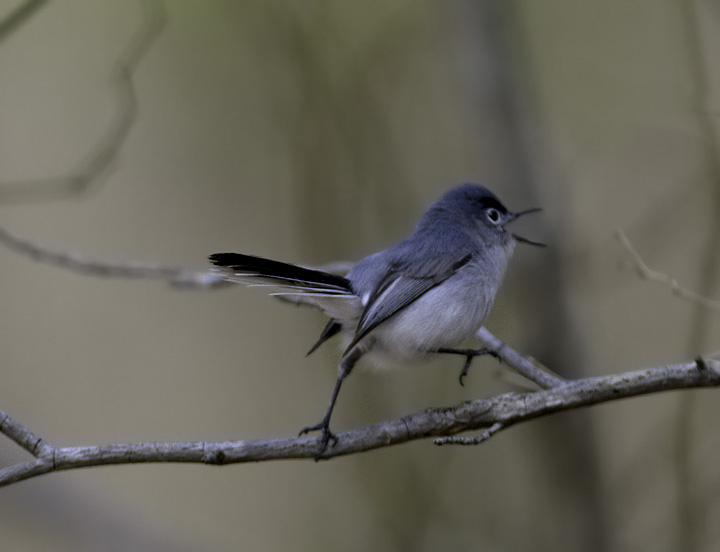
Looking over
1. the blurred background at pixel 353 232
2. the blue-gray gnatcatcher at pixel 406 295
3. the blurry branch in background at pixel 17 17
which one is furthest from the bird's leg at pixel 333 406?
the blurry branch in background at pixel 17 17

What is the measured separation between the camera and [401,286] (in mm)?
2057

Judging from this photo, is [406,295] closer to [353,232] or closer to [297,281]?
[297,281]

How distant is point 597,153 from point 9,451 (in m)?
2.95

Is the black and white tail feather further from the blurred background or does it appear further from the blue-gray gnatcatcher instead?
the blurred background

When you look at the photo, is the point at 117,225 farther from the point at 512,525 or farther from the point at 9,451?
the point at 512,525

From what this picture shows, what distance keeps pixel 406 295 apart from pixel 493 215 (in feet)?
1.81

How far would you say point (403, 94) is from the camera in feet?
13.3

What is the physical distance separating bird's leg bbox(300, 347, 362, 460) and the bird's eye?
69 centimetres

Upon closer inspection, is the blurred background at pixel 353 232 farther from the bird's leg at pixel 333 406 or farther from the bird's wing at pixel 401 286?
the bird's leg at pixel 333 406

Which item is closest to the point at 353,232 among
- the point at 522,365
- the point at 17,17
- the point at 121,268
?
the point at 121,268

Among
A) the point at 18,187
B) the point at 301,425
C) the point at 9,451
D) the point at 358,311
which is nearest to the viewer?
the point at 358,311

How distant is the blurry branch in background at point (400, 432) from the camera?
→ 144 centimetres

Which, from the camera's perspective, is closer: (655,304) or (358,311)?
(358,311)

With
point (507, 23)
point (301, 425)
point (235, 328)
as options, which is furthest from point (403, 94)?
point (301, 425)
